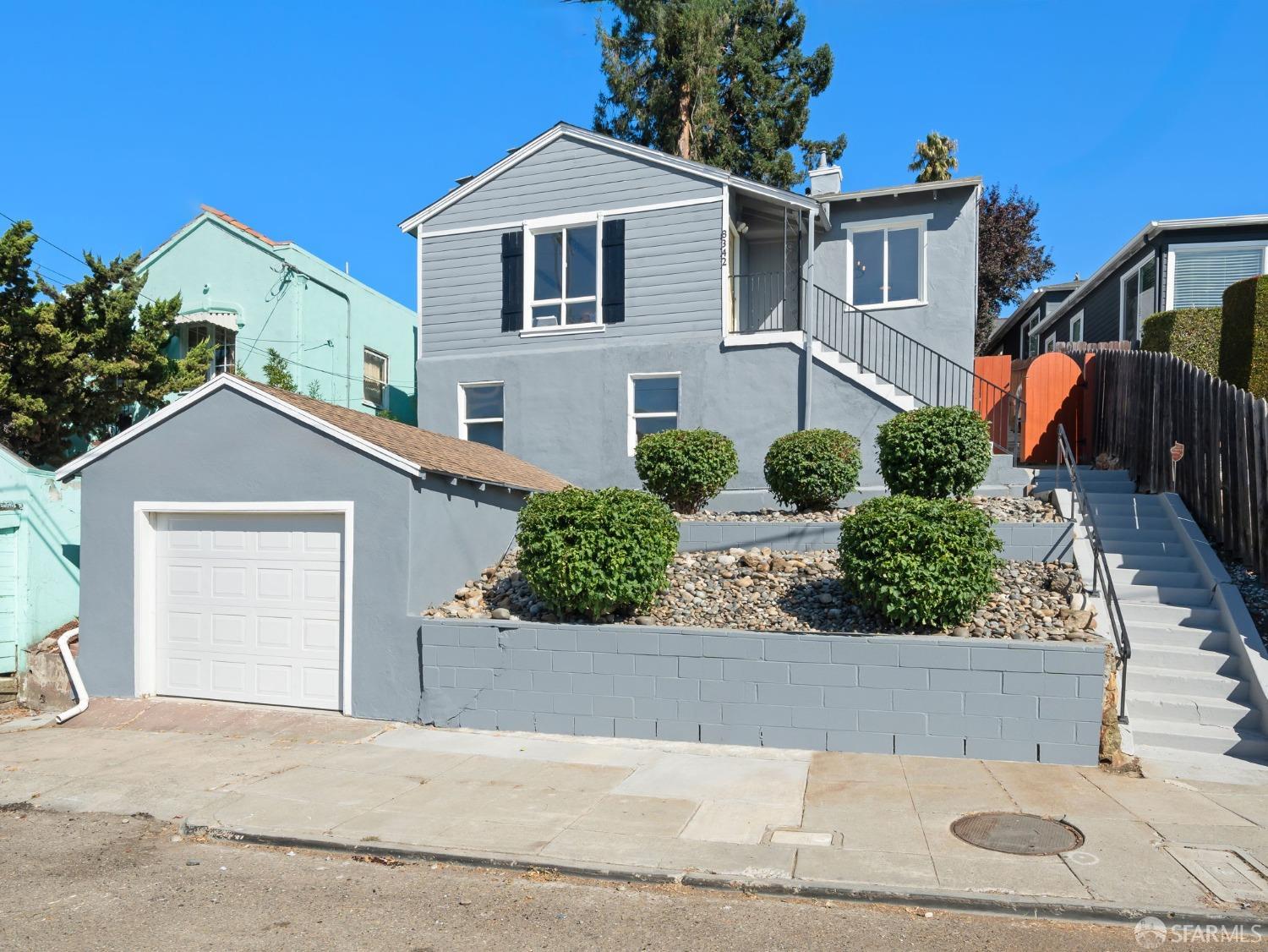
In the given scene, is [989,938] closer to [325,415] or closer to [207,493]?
[325,415]

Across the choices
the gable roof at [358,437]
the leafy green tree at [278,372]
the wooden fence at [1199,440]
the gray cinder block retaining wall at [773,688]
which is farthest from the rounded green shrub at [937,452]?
the leafy green tree at [278,372]

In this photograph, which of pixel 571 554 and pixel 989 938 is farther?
Answer: pixel 571 554

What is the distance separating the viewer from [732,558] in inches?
410

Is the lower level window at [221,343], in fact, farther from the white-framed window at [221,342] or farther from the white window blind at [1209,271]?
the white window blind at [1209,271]

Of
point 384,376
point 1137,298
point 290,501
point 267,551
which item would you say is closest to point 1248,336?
point 1137,298

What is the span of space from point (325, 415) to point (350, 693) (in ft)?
10.2

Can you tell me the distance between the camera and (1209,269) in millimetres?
18500

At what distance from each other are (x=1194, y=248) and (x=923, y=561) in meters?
15.1

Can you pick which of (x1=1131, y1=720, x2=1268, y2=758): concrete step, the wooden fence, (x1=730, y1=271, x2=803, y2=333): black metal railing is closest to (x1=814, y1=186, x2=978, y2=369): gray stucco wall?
(x1=730, y1=271, x2=803, y2=333): black metal railing

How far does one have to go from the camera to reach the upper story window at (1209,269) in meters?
18.3

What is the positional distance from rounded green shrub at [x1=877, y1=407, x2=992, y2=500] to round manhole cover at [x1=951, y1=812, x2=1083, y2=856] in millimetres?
5180

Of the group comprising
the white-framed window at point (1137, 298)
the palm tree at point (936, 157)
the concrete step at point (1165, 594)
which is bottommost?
the concrete step at point (1165, 594)

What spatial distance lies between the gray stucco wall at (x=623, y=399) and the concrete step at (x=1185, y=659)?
20.1 ft

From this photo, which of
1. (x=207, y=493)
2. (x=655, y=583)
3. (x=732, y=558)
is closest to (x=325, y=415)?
(x=207, y=493)
